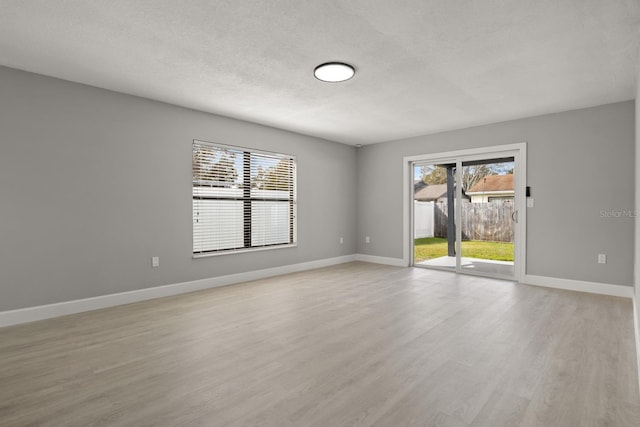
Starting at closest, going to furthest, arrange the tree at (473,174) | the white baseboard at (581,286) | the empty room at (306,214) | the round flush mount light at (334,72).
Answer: the empty room at (306,214), the round flush mount light at (334,72), the white baseboard at (581,286), the tree at (473,174)

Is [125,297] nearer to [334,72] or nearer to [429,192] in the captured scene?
[334,72]

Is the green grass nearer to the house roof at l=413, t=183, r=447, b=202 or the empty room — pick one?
the empty room

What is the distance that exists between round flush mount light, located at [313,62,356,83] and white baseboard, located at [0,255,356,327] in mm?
3134

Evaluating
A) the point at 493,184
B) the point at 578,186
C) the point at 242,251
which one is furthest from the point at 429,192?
the point at 242,251

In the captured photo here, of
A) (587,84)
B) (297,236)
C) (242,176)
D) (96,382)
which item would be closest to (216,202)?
(242,176)

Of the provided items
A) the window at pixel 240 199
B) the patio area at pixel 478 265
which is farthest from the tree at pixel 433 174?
the window at pixel 240 199

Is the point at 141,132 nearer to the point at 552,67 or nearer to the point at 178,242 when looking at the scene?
the point at 178,242

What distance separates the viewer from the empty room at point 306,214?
2.10m

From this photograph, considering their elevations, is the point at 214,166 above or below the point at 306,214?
above

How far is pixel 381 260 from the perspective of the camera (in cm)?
678

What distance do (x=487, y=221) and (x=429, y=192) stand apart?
1.18 m

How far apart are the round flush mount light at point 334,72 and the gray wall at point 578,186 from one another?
3146mm

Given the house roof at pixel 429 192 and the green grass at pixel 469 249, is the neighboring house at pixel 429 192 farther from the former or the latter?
the green grass at pixel 469 249

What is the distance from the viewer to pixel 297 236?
598 centimetres
